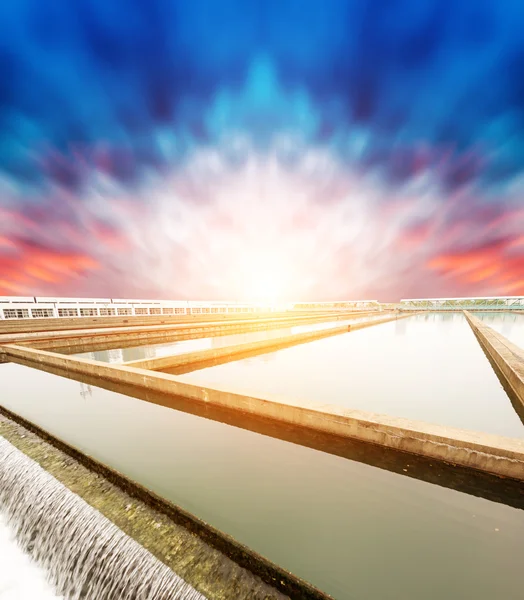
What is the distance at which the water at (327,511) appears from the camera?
2527 mm

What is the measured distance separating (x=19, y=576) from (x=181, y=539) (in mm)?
2810

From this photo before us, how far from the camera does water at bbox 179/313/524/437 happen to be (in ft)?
21.4

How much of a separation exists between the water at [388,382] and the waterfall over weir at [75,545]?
349 cm

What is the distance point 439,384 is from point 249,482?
832 centimetres

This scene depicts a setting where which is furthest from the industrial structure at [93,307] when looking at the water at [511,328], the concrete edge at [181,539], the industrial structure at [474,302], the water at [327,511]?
the industrial structure at [474,302]

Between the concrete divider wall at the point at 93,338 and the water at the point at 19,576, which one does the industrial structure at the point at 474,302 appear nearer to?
the concrete divider wall at the point at 93,338

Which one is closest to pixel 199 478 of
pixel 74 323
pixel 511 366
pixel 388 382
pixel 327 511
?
pixel 327 511

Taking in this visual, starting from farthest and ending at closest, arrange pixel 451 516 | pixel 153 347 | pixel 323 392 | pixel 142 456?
pixel 153 347 → pixel 323 392 → pixel 142 456 → pixel 451 516

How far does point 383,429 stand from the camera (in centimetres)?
462

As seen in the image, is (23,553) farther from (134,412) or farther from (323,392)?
(323,392)

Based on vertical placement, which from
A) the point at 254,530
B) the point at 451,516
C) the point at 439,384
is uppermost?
the point at 254,530

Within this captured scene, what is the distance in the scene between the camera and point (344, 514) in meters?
3.30

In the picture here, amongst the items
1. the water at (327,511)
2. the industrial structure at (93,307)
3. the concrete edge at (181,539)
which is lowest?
the water at (327,511)

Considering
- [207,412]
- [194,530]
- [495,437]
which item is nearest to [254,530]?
[194,530]
